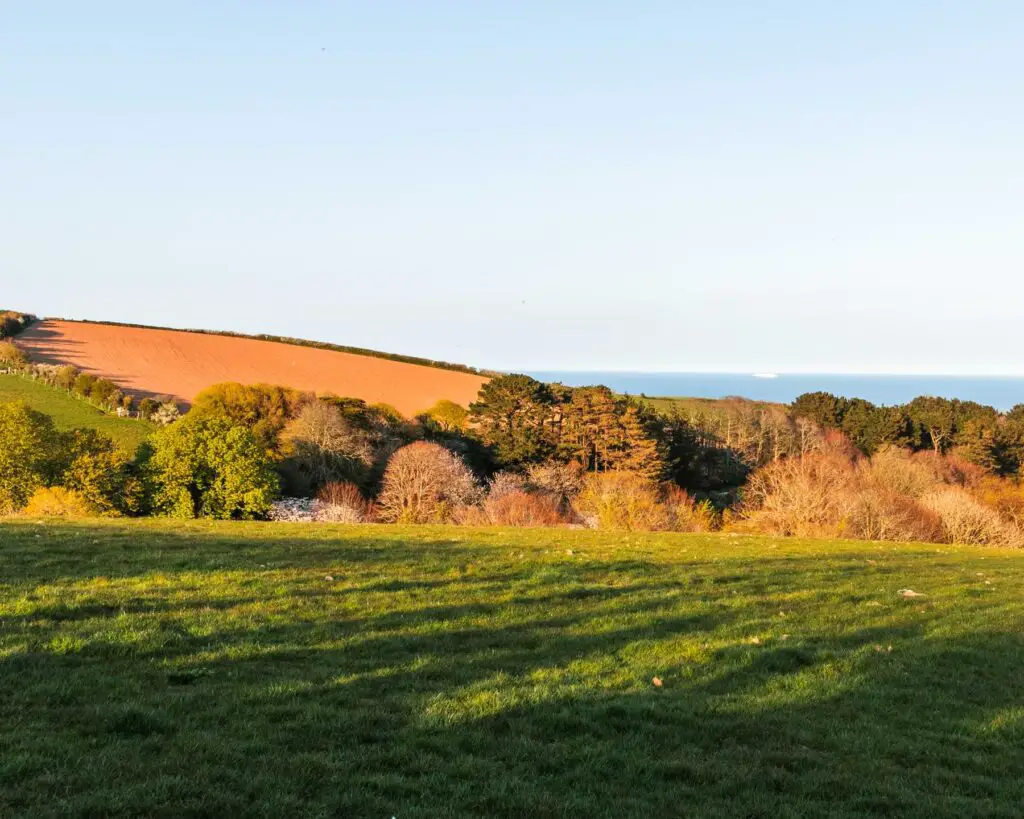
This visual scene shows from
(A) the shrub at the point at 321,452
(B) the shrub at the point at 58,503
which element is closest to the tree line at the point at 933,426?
(A) the shrub at the point at 321,452

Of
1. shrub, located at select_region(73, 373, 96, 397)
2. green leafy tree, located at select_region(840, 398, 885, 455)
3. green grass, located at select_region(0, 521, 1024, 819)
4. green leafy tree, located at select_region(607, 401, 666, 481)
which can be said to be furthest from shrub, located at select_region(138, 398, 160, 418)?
green leafy tree, located at select_region(840, 398, 885, 455)

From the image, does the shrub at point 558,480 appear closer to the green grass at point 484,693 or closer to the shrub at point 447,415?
the shrub at point 447,415

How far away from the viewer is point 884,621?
14.0m

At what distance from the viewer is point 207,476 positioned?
54.2 meters

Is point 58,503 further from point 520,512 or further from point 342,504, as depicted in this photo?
point 520,512

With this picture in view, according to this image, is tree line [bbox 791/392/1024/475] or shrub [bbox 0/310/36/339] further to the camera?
shrub [bbox 0/310/36/339]

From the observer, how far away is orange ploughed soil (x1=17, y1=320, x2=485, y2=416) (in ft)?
344

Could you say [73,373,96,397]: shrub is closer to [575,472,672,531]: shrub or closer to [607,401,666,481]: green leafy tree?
[575,472,672,531]: shrub

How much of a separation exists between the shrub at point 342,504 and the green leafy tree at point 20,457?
19.8m

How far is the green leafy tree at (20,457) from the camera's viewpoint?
4881cm

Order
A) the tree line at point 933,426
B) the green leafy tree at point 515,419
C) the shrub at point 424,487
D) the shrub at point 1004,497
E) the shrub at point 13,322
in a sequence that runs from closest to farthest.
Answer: the shrub at point 424,487
the shrub at point 1004,497
the green leafy tree at point 515,419
the tree line at point 933,426
the shrub at point 13,322

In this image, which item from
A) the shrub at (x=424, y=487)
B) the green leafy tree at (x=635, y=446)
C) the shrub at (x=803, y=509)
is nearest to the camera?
the shrub at (x=803, y=509)

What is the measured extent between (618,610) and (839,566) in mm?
11097

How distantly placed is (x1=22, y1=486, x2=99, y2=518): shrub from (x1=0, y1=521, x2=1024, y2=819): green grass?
102 ft
